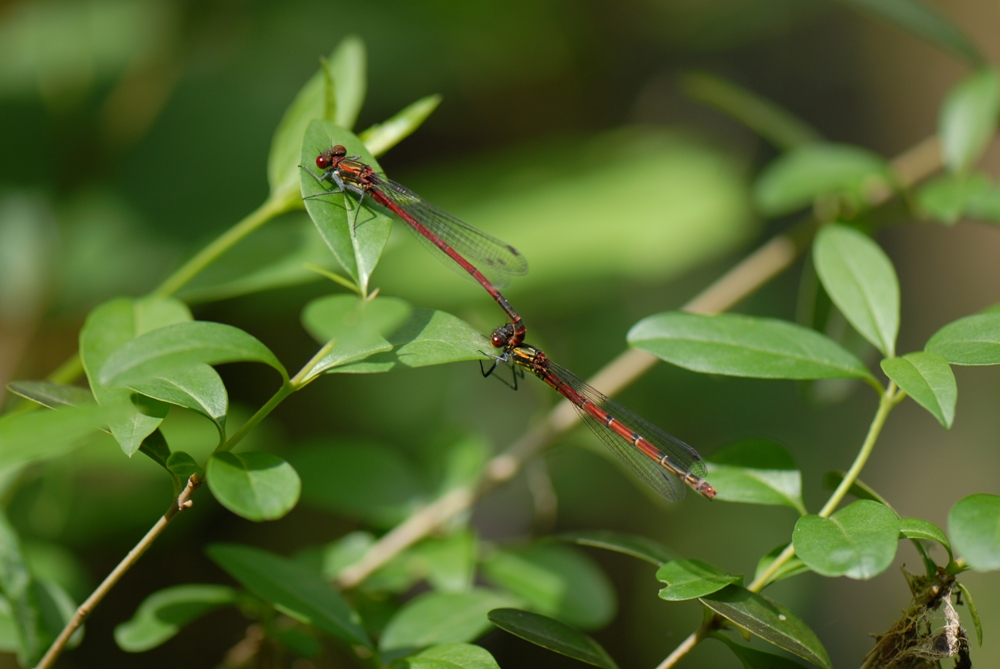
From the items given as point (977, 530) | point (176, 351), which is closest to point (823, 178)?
point (977, 530)

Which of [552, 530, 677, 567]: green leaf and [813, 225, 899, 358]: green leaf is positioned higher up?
[813, 225, 899, 358]: green leaf

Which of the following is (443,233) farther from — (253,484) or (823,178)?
(253,484)

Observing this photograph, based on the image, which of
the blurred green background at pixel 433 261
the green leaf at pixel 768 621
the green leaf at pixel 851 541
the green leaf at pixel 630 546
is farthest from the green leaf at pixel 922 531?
the blurred green background at pixel 433 261

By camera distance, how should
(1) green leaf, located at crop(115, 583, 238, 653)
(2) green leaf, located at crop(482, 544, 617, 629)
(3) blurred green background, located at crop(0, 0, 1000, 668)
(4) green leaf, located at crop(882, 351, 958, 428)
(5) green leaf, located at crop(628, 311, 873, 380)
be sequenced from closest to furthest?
(4) green leaf, located at crop(882, 351, 958, 428)
(5) green leaf, located at crop(628, 311, 873, 380)
(1) green leaf, located at crop(115, 583, 238, 653)
(2) green leaf, located at crop(482, 544, 617, 629)
(3) blurred green background, located at crop(0, 0, 1000, 668)

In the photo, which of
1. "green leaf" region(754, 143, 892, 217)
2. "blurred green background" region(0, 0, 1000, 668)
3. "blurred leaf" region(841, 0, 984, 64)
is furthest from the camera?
"blurred green background" region(0, 0, 1000, 668)

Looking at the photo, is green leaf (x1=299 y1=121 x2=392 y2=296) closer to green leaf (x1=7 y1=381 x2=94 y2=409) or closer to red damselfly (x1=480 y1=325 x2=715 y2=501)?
green leaf (x1=7 y1=381 x2=94 y2=409)

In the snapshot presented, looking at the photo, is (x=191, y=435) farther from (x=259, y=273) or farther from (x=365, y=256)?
(x=365, y=256)

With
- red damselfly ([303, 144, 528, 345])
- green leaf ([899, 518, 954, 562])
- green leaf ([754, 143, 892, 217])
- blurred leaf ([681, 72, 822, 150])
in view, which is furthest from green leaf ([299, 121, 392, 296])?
blurred leaf ([681, 72, 822, 150])

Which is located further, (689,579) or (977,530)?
(689,579)
